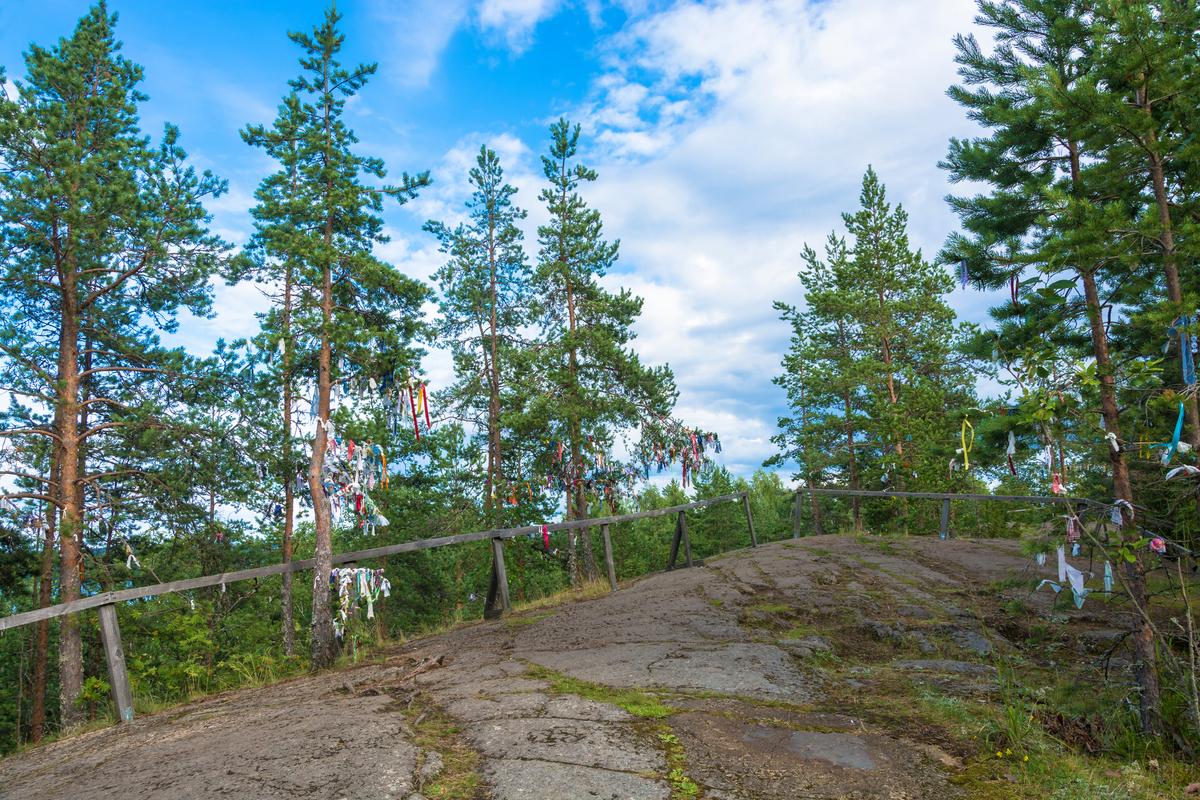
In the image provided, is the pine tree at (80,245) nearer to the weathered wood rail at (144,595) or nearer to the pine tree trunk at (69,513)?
the pine tree trunk at (69,513)

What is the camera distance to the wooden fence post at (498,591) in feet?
36.4

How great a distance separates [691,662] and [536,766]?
269cm

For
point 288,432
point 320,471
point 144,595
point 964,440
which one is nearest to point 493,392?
point 288,432

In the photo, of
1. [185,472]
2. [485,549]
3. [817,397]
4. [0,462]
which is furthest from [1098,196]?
[485,549]

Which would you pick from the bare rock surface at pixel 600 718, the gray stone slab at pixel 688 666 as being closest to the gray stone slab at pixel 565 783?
the bare rock surface at pixel 600 718

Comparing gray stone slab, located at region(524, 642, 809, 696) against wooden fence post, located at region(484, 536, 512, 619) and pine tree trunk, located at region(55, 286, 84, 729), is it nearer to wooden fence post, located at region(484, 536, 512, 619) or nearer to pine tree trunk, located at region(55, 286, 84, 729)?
wooden fence post, located at region(484, 536, 512, 619)

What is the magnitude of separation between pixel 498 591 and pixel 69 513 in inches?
290

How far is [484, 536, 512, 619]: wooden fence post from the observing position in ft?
36.4

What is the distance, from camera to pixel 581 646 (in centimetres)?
751

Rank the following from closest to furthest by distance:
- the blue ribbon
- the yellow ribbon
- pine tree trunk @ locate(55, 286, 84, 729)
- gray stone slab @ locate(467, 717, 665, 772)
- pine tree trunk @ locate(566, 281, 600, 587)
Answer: gray stone slab @ locate(467, 717, 665, 772), the blue ribbon, the yellow ribbon, pine tree trunk @ locate(55, 286, 84, 729), pine tree trunk @ locate(566, 281, 600, 587)

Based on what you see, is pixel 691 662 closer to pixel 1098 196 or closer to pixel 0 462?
pixel 1098 196

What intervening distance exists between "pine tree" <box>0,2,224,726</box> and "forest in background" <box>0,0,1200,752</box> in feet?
0.24

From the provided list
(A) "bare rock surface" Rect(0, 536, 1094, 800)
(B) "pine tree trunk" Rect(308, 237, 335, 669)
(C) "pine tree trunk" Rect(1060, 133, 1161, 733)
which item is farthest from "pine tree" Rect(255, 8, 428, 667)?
(C) "pine tree trunk" Rect(1060, 133, 1161, 733)

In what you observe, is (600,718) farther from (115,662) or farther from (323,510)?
(323,510)
